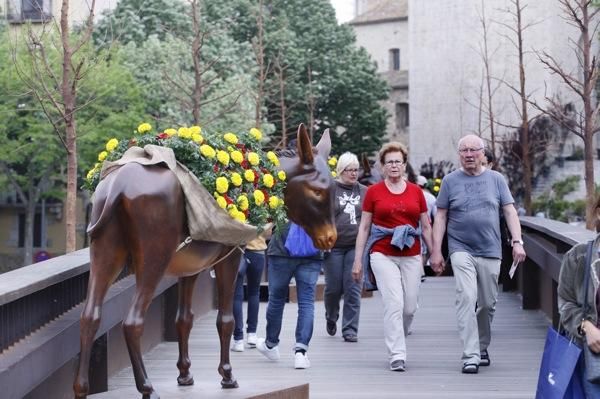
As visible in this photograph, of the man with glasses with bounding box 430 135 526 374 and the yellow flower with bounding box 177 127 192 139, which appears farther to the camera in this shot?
the man with glasses with bounding box 430 135 526 374

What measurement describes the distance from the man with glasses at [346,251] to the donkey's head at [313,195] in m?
4.31

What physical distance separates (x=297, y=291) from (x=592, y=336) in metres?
5.81

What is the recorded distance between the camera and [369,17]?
88.4 m

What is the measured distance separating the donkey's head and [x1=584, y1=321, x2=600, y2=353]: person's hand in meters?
3.39

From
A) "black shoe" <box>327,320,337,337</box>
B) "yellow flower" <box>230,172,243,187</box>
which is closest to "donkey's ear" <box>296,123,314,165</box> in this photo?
"yellow flower" <box>230,172,243,187</box>

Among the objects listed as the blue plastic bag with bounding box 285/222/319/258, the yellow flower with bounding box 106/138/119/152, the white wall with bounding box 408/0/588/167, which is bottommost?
the blue plastic bag with bounding box 285/222/319/258

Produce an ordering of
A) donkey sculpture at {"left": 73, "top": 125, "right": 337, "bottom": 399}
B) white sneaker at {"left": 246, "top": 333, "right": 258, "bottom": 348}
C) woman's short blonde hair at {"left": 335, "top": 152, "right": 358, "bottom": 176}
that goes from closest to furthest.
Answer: donkey sculpture at {"left": 73, "top": 125, "right": 337, "bottom": 399} → white sneaker at {"left": 246, "top": 333, "right": 258, "bottom": 348} → woman's short blonde hair at {"left": 335, "top": 152, "right": 358, "bottom": 176}

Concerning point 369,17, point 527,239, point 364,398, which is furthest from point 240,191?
point 369,17

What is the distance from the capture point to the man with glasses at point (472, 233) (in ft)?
39.5

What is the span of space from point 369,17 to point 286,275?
7694 centimetres

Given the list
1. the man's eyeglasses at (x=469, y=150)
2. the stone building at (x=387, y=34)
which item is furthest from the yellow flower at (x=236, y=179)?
the stone building at (x=387, y=34)

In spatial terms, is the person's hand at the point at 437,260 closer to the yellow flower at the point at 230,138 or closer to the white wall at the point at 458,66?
the yellow flower at the point at 230,138

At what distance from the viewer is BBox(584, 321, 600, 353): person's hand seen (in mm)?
6883

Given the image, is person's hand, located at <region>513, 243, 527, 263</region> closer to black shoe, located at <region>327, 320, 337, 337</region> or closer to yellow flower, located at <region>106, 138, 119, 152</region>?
black shoe, located at <region>327, 320, 337, 337</region>
